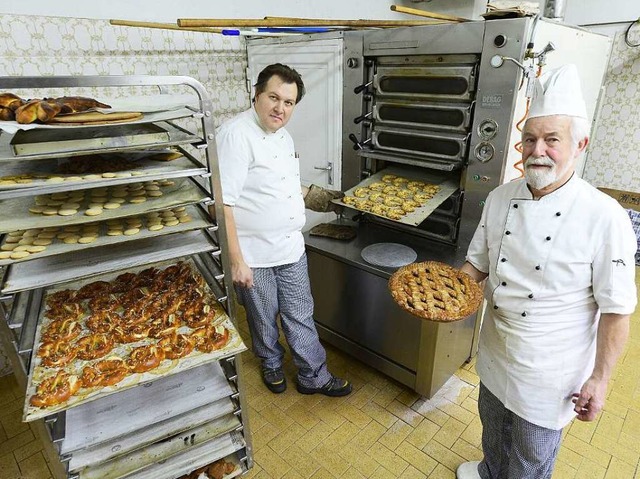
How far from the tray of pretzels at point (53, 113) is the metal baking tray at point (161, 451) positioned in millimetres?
1400

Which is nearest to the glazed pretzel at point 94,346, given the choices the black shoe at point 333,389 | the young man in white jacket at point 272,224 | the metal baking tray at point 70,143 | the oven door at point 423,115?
the young man in white jacket at point 272,224

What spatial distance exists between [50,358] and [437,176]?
88.4 inches

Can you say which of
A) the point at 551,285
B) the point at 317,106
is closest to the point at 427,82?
the point at 317,106

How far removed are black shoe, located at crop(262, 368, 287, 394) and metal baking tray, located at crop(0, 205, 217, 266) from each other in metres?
1.30

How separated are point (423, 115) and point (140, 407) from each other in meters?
2.09

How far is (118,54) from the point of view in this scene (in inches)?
104

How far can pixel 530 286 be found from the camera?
4.64 feet

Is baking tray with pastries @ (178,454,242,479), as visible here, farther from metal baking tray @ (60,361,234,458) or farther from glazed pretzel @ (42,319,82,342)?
glazed pretzel @ (42,319,82,342)

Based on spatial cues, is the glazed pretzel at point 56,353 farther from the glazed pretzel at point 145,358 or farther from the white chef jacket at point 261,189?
the white chef jacket at point 261,189

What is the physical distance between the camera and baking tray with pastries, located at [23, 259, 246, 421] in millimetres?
1419

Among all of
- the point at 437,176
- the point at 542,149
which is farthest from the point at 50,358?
the point at 437,176

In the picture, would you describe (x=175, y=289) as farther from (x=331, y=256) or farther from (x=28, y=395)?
(x=331, y=256)

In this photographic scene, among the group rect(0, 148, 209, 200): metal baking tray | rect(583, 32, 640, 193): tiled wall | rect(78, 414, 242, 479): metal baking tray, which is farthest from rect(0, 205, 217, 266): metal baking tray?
rect(583, 32, 640, 193): tiled wall

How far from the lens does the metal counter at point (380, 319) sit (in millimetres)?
→ 2289
